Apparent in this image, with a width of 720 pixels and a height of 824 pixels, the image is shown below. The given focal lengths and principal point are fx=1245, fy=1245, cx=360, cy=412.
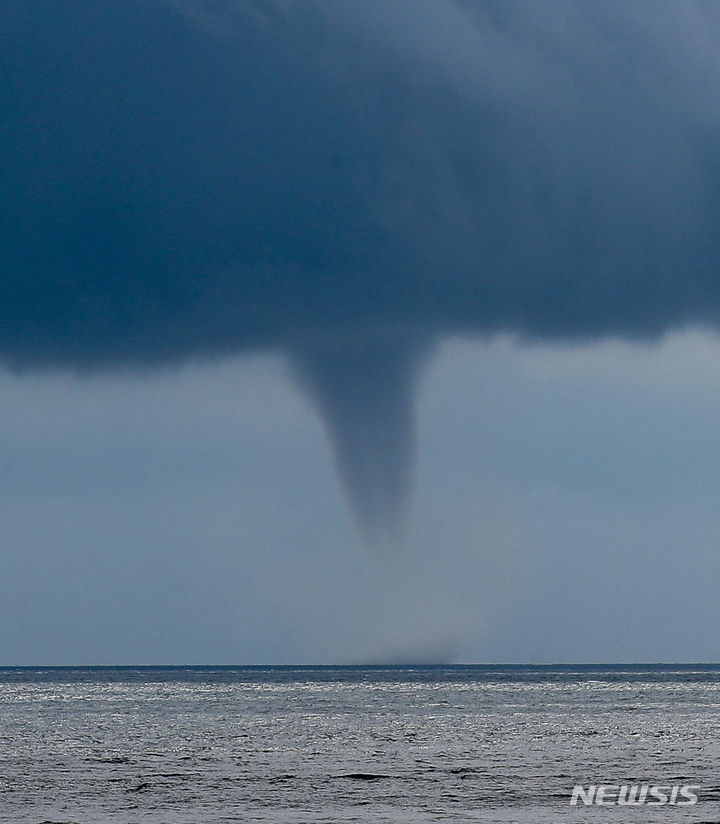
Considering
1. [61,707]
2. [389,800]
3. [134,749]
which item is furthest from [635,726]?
[61,707]

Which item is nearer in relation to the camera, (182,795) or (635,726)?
(182,795)

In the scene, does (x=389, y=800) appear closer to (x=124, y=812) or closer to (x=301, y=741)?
(x=124, y=812)

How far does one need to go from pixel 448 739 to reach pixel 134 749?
46.5 feet

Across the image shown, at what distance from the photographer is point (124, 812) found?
30266mm

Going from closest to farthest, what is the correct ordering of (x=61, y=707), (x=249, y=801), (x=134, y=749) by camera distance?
(x=249, y=801), (x=134, y=749), (x=61, y=707)

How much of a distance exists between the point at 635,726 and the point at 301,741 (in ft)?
67.8

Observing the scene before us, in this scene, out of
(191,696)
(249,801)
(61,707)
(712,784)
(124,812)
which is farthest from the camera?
(191,696)

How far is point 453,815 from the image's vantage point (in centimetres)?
2886

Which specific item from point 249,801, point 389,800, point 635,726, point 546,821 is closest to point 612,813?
point 546,821

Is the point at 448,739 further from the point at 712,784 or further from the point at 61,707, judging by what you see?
the point at 61,707
